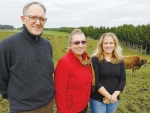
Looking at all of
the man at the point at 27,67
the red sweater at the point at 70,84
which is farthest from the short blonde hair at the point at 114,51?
the man at the point at 27,67

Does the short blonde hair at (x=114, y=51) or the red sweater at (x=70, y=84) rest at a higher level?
the short blonde hair at (x=114, y=51)

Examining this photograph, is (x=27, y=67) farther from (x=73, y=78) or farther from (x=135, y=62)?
(x=135, y=62)

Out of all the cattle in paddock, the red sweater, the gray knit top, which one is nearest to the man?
the gray knit top

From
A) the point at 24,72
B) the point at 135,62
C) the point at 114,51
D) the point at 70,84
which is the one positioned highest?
the point at 114,51

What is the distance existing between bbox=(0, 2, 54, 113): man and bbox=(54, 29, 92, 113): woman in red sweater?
290mm

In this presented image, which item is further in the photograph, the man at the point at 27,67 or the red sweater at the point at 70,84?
the red sweater at the point at 70,84

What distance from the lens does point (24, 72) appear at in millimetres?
2549

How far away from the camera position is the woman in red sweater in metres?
3.05

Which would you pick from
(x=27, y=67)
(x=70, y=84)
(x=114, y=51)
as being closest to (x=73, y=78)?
(x=70, y=84)

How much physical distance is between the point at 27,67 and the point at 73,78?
84 centimetres

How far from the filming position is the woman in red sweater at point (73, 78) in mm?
3047

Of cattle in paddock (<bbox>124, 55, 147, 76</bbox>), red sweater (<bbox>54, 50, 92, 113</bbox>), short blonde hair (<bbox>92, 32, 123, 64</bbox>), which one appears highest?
short blonde hair (<bbox>92, 32, 123, 64</bbox>)

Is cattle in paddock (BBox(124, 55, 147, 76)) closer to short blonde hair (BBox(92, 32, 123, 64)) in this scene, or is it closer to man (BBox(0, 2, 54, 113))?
short blonde hair (BBox(92, 32, 123, 64))

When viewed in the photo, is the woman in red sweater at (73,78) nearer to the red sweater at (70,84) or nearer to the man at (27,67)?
the red sweater at (70,84)
